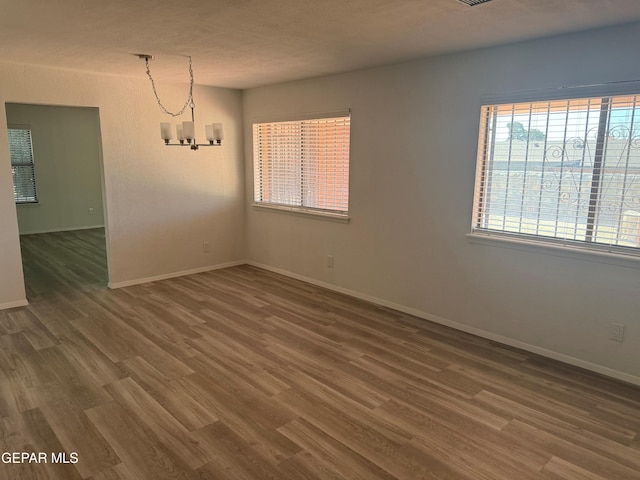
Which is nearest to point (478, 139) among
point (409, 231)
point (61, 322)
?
point (409, 231)

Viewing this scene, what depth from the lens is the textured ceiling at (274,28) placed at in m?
2.56

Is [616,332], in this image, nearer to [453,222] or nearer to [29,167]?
[453,222]

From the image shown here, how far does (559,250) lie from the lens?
11.1ft

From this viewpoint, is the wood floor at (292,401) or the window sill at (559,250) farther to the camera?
the window sill at (559,250)

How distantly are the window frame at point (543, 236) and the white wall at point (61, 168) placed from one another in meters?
6.97

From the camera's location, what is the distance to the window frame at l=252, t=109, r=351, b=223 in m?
4.92

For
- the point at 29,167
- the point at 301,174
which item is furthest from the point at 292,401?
the point at 29,167

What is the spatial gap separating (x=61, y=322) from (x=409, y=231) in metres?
3.56

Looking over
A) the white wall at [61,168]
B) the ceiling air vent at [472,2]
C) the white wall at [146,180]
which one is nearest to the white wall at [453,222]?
the ceiling air vent at [472,2]

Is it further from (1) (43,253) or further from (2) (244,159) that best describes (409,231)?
(1) (43,253)

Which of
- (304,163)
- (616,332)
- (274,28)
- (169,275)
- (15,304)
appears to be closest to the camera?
(274,28)

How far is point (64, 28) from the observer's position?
3.03m

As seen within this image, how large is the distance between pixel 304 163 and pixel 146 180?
1999mm

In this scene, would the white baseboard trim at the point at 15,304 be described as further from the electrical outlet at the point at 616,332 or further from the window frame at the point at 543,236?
the electrical outlet at the point at 616,332
